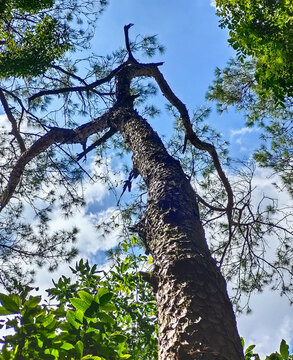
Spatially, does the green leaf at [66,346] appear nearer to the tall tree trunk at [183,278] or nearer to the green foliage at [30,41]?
the tall tree trunk at [183,278]

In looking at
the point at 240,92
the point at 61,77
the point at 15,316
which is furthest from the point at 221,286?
the point at 61,77

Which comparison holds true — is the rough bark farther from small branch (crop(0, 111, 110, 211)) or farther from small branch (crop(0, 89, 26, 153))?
small branch (crop(0, 89, 26, 153))

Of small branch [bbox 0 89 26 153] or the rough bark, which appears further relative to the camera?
small branch [bbox 0 89 26 153]

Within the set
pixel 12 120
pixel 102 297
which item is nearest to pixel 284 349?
pixel 102 297

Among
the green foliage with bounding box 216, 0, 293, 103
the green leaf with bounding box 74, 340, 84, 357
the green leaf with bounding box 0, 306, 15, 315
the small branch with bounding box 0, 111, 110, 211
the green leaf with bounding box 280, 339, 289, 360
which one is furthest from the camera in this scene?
the small branch with bounding box 0, 111, 110, 211

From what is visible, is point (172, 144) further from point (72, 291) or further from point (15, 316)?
point (15, 316)

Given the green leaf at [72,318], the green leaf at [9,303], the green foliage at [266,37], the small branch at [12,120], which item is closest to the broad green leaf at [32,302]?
the green leaf at [9,303]

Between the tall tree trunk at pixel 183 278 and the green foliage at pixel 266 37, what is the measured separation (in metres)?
1.06

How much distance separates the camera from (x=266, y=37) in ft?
9.29

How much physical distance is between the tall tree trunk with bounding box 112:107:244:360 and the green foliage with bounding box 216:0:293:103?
106 cm

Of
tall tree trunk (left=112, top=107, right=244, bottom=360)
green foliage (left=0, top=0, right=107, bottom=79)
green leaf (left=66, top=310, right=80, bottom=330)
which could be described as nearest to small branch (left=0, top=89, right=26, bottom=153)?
green foliage (left=0, top=0, right=107, bottom=79)

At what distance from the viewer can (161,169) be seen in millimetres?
2539

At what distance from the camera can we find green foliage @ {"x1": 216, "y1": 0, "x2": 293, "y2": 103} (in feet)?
9.02

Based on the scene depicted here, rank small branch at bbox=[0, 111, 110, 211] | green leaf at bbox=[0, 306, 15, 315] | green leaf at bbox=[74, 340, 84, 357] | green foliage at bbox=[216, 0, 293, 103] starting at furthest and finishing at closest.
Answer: small branch at bbox=[0, 111, 110, 211] → green foliage at bbox=[216, 0, 293, 103] → green leaf at bbox=[0, 306, 15, 315] → green leaf at bbox=[74, 340, 84, 357]
